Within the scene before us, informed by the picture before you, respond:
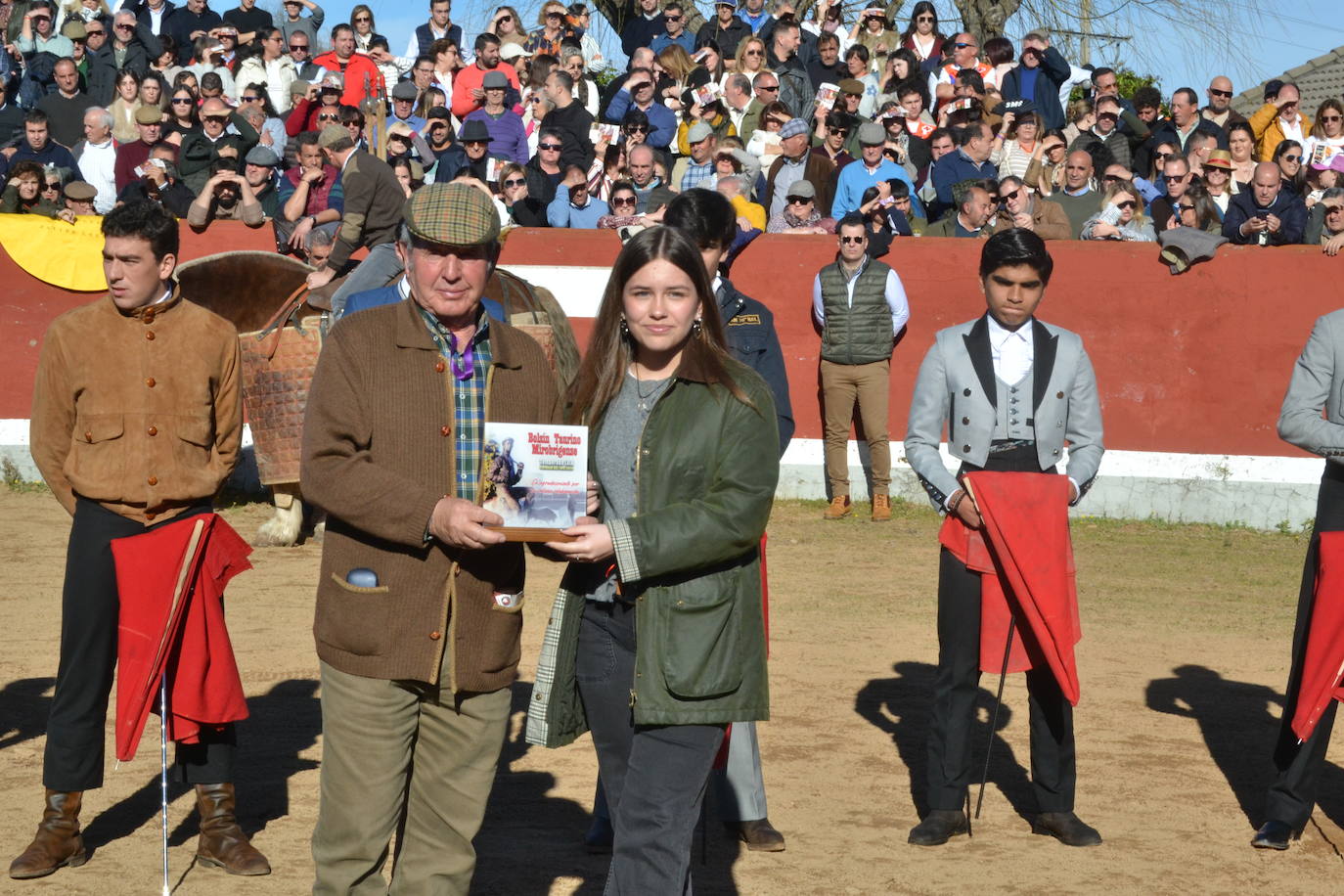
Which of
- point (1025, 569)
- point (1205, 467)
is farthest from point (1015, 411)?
point (1205, 467)

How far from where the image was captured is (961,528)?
5637 millimetres

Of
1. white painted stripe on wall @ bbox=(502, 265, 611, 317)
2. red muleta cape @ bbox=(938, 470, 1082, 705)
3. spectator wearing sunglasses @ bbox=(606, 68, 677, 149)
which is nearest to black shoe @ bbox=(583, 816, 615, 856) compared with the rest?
red muleta cape @ bbox=(938, 470, 1082, 705)

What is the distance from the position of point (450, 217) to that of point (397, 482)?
612 millimetres

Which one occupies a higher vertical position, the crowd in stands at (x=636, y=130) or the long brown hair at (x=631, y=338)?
the crowd in stands at (x=636, y=130)

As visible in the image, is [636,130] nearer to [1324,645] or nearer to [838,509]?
[838,509]

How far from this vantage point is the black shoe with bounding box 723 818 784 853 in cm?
554

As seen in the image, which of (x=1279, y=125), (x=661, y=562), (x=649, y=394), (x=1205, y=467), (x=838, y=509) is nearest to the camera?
(x=661, y=562)

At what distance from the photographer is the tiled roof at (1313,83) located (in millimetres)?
27953

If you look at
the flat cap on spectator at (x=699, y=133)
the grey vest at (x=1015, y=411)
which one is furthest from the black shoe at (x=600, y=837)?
the flat cap on spectator at (x=699, y=133)

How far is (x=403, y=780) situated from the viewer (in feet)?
13.0

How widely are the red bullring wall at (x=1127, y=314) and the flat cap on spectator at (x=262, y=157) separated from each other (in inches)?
29.6

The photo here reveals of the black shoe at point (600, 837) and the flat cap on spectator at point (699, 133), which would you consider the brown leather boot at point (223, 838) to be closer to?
the black shoe at point (600, 837)

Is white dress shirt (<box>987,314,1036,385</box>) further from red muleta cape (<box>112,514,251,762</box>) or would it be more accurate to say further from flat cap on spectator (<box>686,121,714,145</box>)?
flat cap on spectator (<box>686,121,714,145</box>)

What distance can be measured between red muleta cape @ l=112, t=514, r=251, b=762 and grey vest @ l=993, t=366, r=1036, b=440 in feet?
8.36
